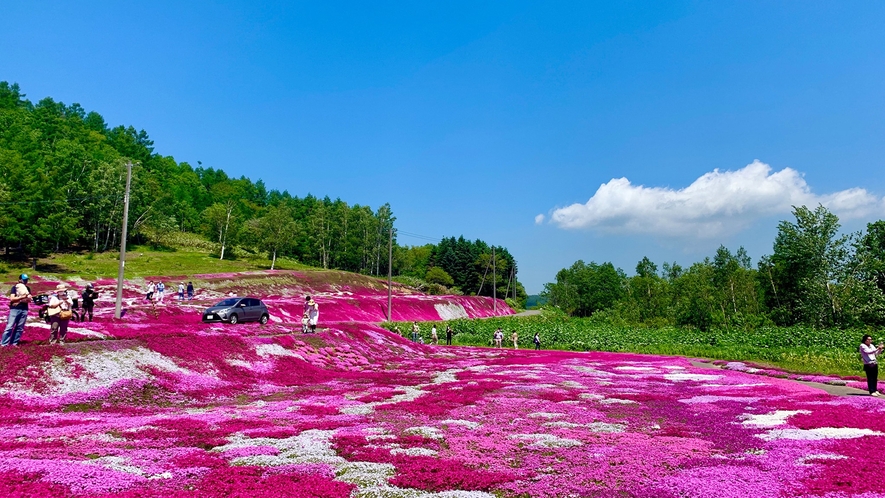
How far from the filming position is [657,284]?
11550cm

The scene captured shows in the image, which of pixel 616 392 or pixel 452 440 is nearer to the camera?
pixel 452 440

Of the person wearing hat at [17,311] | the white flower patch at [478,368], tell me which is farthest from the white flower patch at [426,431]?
the white flower patch at [478,368]

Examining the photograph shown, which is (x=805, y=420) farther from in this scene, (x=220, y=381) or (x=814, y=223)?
(x=814, y=223)

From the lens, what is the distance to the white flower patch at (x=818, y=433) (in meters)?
12.7

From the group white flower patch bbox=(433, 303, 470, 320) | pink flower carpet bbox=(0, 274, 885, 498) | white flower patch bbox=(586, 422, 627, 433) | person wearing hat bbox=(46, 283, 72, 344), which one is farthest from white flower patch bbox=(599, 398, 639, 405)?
white flower patch bbox=(433, 303, 470, 320)

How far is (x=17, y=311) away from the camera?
725 inches

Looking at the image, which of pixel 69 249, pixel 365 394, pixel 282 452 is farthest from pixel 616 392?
pixel 69 249

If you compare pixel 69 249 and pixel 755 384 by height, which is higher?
pixel 69 249

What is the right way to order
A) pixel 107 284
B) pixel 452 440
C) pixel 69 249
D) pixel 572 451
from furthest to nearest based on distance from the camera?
pixel 69 249
pixel 107 284
pixel 452 440
pixel 572 451

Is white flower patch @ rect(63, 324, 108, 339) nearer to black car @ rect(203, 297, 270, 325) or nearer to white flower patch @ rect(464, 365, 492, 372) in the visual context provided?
black car @ rect(203, 297, 270, 325)

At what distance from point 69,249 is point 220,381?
97630 millimetres

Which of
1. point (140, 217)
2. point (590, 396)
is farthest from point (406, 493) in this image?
point (140, 217)

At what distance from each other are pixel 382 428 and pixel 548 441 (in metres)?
4.82

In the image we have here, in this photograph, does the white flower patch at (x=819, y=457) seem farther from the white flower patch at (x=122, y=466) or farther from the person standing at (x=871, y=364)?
the person standing at (x=871, y=364)
